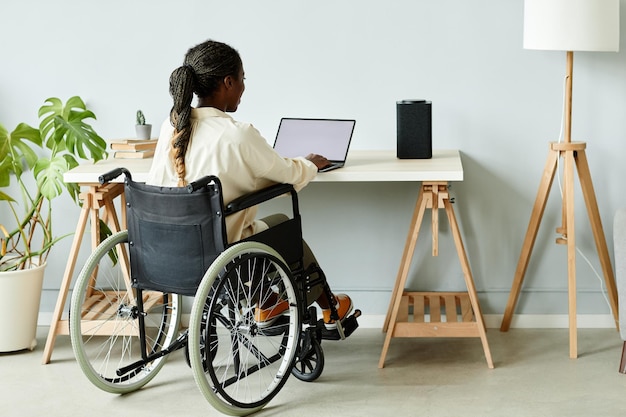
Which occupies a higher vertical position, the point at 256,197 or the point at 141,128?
the point at 141,128

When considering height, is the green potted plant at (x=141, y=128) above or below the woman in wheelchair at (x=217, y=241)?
above

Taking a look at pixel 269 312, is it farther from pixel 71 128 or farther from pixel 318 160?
pixel 71 128

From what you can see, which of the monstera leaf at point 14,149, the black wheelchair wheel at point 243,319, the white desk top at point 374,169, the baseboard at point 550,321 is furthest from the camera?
the baseboard at point 550,321

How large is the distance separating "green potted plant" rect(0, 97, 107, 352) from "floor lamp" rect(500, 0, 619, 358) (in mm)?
1669

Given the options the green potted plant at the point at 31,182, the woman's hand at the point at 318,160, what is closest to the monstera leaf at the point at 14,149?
the green potted plant at the point at 31,182

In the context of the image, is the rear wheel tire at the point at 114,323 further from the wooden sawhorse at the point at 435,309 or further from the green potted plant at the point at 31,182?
the wooden sawhorse at the point at 435,309

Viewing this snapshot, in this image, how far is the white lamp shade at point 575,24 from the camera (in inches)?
130

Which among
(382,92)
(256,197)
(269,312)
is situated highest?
(382,92)

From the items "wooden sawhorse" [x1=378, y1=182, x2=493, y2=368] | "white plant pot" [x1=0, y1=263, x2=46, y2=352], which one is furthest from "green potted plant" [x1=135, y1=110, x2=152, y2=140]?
"wooden sawhorse" [x1=378, y1=182, x2=493, y2=368]

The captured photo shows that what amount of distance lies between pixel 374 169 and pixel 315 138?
34 centimetres

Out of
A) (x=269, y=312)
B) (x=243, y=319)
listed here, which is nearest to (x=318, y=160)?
(x=269, y=312)

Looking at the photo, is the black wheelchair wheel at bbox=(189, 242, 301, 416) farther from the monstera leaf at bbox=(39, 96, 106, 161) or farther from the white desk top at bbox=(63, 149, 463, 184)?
the monstera leaf at bbox=(39, 96, 106, 161)

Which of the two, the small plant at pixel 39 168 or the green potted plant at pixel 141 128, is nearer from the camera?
the small plant at pixel 39 168

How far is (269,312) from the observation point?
314 centimetres
